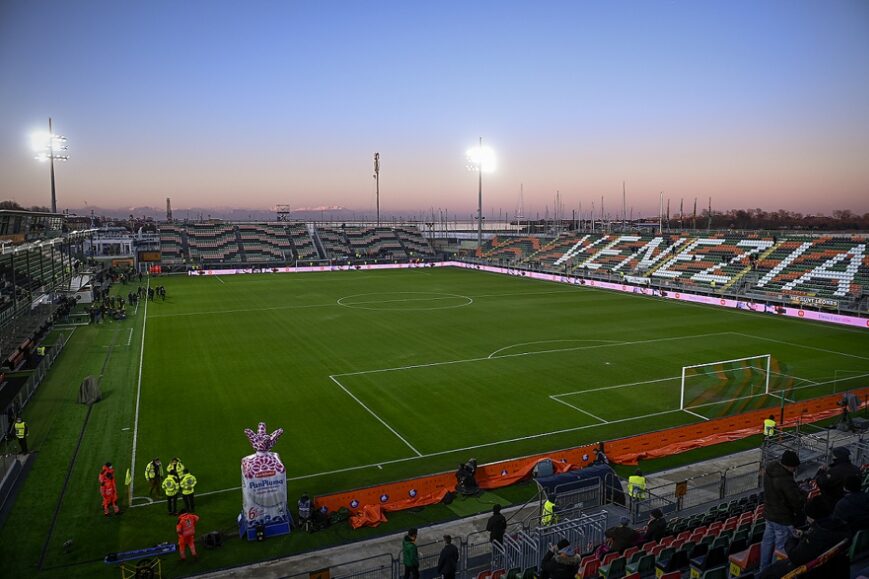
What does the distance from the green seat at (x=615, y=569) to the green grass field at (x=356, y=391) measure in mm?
5945

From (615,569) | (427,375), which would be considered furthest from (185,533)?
(427,375)

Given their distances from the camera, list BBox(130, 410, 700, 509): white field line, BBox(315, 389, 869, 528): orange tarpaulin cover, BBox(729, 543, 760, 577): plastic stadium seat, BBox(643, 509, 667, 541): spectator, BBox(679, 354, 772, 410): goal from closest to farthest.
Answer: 1. BBox(729, 543, 760, 577): plastic stadium seat
2. BBox(643, 509, 667, 541): spectator
3. BBox(315, 389, 869, 528): orange tarpaulin cover
4. BBox(130, 410, 700, 509): white field line
5. BBox(679, 354, 772, 410): goal

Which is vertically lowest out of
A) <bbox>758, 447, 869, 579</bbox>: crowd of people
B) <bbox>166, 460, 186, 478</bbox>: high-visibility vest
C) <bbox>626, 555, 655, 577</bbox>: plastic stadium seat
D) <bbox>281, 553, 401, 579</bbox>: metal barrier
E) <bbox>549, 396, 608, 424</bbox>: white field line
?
<bbox>549, 396, 608, 424</bbox>: white field line

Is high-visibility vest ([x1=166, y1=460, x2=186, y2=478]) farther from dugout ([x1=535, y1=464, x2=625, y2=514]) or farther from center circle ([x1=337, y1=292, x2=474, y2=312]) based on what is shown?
center circle ([x1=337, y1=292, x2=474, y2=312])

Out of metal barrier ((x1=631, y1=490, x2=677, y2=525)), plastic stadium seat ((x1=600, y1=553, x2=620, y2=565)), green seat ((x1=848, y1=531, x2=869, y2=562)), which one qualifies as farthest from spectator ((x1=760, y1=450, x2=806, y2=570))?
metal barrier ((x1=631, y1=490, x2=677, y2=525))

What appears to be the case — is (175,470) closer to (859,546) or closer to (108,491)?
(108,491)

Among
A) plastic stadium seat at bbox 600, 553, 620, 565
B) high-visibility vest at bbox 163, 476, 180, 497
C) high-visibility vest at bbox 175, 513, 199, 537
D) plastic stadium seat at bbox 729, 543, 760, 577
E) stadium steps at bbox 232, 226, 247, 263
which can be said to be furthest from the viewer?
stadium steps at bbox 232, 226, 247, 263

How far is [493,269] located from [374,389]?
54065 millimetres

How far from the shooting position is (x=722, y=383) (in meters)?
23.9

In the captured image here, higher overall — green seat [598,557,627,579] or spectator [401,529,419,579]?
green seat [598,557,627,579]

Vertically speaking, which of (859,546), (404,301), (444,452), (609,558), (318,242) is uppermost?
(318,242)

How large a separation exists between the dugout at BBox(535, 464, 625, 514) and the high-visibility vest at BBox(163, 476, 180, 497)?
27.4 ft

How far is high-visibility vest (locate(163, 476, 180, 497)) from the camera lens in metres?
14.2

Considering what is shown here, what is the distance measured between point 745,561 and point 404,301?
4184 centimetres
